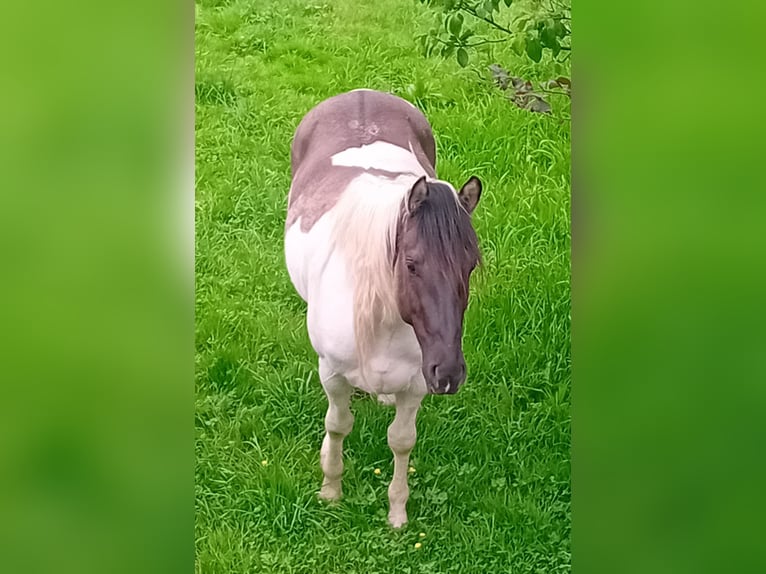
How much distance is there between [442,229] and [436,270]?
11 centimetres

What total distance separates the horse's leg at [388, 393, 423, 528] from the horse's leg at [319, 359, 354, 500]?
156mm

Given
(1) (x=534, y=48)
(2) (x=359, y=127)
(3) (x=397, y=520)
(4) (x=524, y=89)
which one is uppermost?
(1) (x=534, y=48)

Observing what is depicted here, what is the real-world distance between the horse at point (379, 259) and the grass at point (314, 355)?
0.09 m

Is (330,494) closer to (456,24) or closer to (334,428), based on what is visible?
(334,428)

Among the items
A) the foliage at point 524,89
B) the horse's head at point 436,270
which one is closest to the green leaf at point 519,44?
the foliage at point 524,89

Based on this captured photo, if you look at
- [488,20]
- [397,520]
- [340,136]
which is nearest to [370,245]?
[340,136]

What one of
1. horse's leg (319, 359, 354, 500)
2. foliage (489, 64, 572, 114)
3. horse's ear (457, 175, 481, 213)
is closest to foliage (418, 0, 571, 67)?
foliage (489, 64, 572, 114)

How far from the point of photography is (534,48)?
7.34ft

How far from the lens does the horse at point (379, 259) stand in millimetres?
2014

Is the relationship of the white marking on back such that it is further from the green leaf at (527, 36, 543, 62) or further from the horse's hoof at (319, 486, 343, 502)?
the horse's hoof at (319, 486, 343, 502)

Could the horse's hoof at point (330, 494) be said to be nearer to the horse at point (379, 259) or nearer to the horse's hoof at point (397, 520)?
the horse at point (379, 259)

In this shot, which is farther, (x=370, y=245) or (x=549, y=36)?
(x=549, y=36)

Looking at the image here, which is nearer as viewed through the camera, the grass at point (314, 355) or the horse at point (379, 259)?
the horse at point (379, 259)
